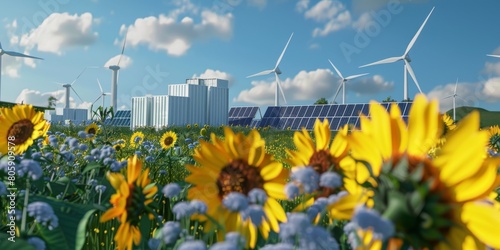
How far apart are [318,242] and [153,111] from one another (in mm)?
26007

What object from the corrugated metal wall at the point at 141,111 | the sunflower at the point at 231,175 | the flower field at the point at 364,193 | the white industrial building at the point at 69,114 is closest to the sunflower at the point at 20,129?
the flower field at the point at 364,193

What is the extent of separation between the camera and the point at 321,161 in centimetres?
118

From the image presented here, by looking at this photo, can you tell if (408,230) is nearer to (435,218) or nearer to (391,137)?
(435,218)

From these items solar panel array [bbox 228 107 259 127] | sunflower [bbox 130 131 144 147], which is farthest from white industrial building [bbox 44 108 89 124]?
sunflower [bbox 130 131 144 147]

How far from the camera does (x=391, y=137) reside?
707 millimetres

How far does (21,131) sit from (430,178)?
75.5 inches

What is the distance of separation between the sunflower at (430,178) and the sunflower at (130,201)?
1.61 ft

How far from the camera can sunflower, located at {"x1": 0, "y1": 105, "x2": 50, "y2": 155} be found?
6.60 ft

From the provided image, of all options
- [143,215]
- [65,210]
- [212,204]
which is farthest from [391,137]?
[65,210]

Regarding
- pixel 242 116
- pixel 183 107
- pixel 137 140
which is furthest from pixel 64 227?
pixel 242 116

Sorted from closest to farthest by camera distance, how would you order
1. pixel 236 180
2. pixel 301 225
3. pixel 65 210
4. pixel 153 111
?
1. pixel 301 225
2. pixel 236 180
3. pixel 65 210
4. pixel 153 111

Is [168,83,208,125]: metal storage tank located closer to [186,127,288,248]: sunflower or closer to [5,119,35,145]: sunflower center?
[5,119,35,145]: sunflower center

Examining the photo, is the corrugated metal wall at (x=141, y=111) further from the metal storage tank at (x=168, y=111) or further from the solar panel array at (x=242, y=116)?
the solar panel array at (x=242, y=116)

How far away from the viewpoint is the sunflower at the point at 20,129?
6.60ft
